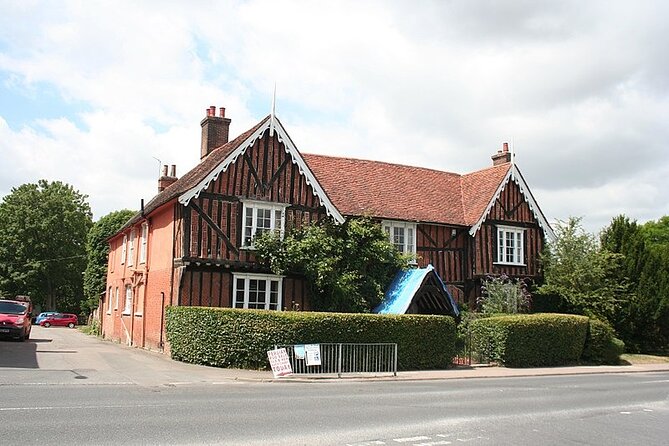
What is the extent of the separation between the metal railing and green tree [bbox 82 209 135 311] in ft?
130

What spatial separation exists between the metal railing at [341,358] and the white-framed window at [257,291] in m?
4.66

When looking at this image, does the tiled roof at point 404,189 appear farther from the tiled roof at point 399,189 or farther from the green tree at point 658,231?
the green tree at point 658,231

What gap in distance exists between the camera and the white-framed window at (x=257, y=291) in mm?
23734

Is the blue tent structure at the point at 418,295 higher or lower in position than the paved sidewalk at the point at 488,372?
higher

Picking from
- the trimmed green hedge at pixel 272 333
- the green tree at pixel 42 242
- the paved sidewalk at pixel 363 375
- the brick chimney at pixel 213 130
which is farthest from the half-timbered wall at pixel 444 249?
the green tree at pixel 42 242

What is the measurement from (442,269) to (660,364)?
9891 mm

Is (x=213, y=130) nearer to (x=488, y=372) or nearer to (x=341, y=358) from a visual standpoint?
(x=341, y=358)

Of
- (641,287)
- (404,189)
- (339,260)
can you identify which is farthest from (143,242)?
(641,287)

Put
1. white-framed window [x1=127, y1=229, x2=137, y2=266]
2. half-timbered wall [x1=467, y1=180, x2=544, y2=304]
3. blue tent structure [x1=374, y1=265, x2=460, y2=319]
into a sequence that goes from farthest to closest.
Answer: white-framed window [x1=127, y1=229, x2=137, y2=266], half-timbered wall [x1=467, y1=180, x2=544, y2=304], blue tent structure [x1=374, y1=265, x2=460, y2=319]

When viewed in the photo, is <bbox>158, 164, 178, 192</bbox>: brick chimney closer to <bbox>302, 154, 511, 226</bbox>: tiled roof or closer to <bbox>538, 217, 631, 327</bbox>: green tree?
<bbox>302, 154, 511, 226</bbox>: tiled roof

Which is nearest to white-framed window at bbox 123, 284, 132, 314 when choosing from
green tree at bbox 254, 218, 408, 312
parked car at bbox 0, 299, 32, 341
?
parked car at bbox 0, 299, 32, 341

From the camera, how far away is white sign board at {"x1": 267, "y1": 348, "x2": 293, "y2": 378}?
18625 mm

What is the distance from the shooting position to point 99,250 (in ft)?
188

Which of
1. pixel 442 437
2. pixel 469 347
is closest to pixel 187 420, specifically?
pixel 442 437
